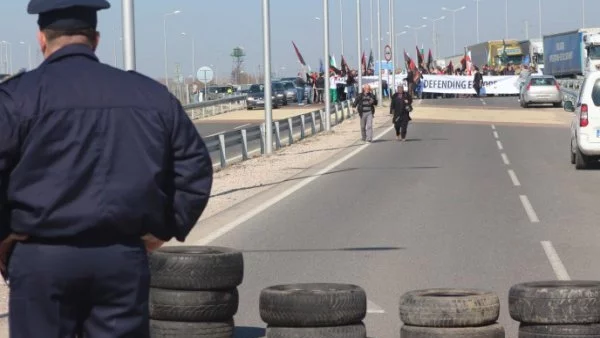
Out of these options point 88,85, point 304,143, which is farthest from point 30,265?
point 304,143

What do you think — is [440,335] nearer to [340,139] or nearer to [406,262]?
[406,262]

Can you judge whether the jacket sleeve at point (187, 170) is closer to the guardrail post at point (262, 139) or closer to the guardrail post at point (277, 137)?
the guardrail post at point (262, 139)

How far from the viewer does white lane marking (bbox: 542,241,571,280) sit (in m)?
11.5

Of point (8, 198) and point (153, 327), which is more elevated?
point (8, 198)

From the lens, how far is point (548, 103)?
2270 inches

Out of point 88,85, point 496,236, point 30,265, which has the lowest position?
point 496,236

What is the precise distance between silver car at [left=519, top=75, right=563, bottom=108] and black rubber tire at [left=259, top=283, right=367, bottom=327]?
49.1m

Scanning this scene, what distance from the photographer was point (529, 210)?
57.3 ft

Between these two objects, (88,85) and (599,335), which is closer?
(88,85)

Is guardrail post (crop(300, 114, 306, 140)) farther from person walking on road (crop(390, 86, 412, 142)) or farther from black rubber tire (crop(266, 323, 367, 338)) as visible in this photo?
black rubber tire (crop(266, 323, 367, 338))

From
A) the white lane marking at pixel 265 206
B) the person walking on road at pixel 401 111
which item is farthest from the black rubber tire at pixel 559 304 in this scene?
the person walking on road at pixel 401 111

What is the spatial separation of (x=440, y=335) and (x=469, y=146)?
2523 cm

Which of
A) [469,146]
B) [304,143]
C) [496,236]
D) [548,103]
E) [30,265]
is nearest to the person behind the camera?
[30,265]

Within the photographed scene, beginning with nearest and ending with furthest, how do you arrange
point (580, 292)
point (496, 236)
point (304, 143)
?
point (580, 292)
point (496, 236)
point (304, 143)
